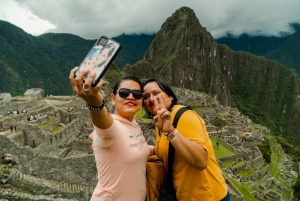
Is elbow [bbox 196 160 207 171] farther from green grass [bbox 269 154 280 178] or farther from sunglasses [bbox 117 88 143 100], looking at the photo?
green grass [bbox 269 154 280 178]

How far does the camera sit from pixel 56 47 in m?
140

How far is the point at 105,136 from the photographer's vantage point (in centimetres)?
293

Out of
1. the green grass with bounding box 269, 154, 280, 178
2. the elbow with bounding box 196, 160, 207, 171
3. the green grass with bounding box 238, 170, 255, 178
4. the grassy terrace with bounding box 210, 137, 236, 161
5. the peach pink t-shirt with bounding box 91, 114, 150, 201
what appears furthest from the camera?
the green grass with bounding box 269, 154, 280, 178

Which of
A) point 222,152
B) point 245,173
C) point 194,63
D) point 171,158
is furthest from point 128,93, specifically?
point 194,63

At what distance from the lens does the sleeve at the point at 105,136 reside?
288 cm

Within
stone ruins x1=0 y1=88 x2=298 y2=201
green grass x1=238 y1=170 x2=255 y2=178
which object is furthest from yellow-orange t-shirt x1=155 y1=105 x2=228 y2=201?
green grass x1=238 y1=170 x2=255 y2=178

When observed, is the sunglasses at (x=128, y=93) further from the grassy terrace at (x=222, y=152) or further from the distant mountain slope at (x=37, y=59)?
the distant mountain slope at (x=37, y=59)

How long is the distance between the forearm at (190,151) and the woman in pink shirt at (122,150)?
23.7 inches

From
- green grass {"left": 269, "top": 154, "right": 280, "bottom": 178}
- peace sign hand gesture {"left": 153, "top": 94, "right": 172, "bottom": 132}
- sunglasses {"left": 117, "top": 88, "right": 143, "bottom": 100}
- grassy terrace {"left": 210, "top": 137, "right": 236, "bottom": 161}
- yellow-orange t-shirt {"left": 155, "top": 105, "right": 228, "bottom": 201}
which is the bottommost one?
green grass {"left": 269, "top": 154, "right": 280, "bottom": 178}

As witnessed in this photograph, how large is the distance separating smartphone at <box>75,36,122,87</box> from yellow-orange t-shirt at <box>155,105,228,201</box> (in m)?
1.06

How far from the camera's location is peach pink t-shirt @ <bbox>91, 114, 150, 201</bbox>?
3146mm

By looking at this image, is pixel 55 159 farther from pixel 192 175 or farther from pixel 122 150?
pixel 192 175

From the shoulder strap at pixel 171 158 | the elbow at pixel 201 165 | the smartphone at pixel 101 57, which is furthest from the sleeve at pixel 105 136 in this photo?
the elbow at pixel 201 165

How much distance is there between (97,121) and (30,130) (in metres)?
14.4
